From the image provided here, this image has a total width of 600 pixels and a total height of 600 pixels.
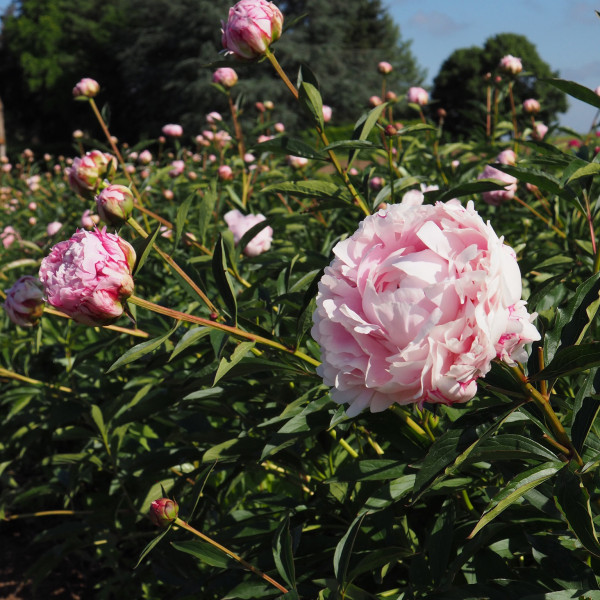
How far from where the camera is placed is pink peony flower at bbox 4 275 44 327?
1207mm

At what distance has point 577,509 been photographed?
0.74 metres

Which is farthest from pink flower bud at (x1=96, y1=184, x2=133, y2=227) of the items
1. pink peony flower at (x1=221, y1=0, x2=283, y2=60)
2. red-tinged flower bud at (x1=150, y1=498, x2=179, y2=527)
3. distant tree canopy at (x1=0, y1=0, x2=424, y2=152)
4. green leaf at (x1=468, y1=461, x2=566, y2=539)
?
distant tree canopy at (x1=0, y1=0, x2=424, y2=152)

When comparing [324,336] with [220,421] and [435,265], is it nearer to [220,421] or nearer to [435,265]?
[435,265]

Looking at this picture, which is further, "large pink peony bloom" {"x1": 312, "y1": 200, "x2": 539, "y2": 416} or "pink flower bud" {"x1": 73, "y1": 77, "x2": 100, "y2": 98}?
"pink flower bud" {"x1": 73, "y1": 77, "x2": 100, "y2": 98}

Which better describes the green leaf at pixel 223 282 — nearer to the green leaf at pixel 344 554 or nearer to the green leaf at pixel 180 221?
the green leaf at pixel 180 221

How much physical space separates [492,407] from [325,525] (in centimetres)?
58

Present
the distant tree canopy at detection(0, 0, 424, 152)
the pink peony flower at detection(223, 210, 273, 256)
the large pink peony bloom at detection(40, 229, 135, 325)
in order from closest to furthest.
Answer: the large pink peony bloom at detection(40, 229, 135, 325)
the pink peony flower at detection(223, 210, 273, 256)
the distant tree canopy at detection(0, 0, 424, 152)

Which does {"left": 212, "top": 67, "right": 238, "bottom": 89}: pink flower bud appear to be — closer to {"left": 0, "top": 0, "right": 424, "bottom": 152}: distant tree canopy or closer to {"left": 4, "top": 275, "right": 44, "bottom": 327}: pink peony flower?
{"left": 4, "top": 275, "right": 44, "bottom": 327}: pink peony flower

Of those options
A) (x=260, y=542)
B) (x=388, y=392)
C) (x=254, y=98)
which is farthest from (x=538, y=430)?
(x=254, y=98)

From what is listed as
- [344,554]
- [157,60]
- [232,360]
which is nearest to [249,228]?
[232,360]

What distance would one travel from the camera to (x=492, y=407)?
785 millimetres

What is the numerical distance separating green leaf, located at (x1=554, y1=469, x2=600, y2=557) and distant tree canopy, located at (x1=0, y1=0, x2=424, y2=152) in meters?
17.3

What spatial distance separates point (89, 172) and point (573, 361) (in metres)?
0.96

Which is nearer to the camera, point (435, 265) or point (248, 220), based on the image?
point (435, 265)
